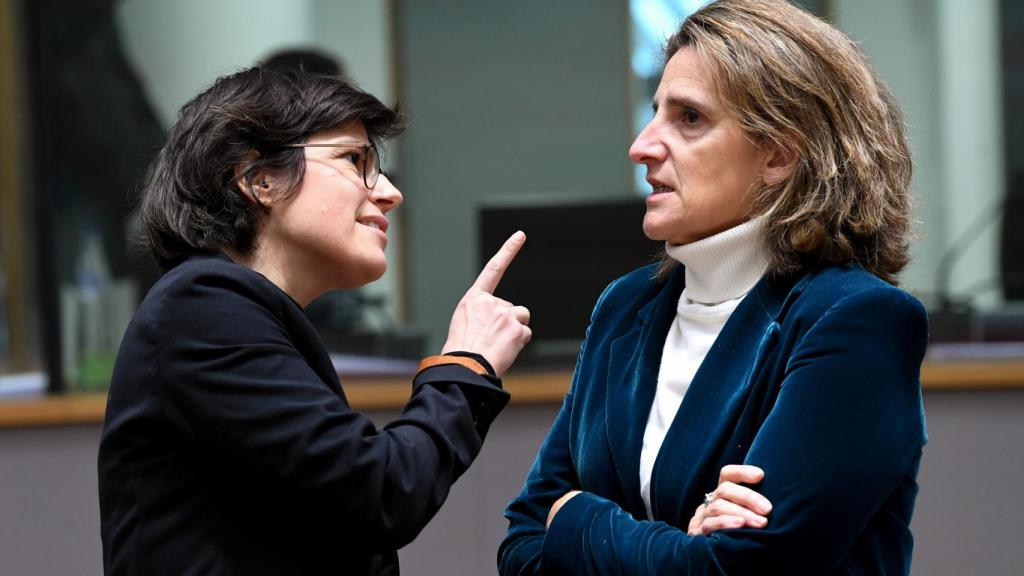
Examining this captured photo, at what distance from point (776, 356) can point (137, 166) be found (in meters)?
3.66

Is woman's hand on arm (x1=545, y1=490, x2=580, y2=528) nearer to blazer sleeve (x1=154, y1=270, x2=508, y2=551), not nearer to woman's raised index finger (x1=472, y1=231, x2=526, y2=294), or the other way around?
blazer sleeve (x1=154, y1=270, x2=508, y2=551)

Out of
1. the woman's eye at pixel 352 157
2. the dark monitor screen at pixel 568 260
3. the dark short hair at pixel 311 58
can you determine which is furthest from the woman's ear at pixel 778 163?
Answer: the dark short hair at pixel 311 58

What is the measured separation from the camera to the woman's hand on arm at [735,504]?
5.56ft

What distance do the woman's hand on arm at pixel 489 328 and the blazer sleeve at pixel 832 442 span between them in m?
0.36

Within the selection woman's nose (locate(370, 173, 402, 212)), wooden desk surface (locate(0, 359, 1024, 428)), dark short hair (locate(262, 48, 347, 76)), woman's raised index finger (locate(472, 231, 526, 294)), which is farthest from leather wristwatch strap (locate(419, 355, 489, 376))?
dark short hair (locate(262, 48, 347, 76))

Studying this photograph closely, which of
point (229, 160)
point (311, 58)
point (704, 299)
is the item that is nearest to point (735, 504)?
point (704, 299)

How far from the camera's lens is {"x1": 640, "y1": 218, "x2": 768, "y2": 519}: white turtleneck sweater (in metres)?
1.91

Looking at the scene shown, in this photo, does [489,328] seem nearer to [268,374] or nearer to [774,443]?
[268,374]

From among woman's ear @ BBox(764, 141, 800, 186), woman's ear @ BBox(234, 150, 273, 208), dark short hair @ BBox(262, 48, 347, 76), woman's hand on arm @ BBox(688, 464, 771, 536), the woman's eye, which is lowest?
woman's hand on arm @ BBox(688, 464, 771, 536)

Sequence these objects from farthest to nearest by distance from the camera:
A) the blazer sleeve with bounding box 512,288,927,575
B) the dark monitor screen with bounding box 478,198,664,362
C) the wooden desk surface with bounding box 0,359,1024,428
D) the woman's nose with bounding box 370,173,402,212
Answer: the dark monitor screen with bounding box 478,198,664,362 → the wooden desk surface with bounding box 0,359,1024,428 → the woman's nose with bounding box 370,173,402,212 → the blazer sleeve with bounding box 512,288,927,575

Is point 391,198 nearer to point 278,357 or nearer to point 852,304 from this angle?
point 278,357

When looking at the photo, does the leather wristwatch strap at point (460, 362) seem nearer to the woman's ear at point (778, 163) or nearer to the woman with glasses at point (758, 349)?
the woman with glasses at point (758, 349)

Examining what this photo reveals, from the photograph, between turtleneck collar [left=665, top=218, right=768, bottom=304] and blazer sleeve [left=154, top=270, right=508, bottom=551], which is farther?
turtleneck collar [left=665, top=218, right=768, bottom=304]

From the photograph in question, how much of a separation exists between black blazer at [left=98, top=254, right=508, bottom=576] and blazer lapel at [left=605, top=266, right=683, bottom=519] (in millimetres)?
218
